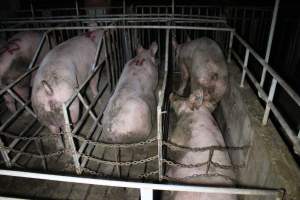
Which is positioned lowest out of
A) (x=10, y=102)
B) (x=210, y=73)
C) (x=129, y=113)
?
(x=10, y=102)

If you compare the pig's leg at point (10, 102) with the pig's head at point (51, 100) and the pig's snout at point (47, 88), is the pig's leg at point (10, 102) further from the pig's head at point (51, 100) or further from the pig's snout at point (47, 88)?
the pig's snout at point (47, 88)

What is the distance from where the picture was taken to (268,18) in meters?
6.69

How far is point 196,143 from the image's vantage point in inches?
147

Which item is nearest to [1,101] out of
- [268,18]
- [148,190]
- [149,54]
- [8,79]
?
[8,79]

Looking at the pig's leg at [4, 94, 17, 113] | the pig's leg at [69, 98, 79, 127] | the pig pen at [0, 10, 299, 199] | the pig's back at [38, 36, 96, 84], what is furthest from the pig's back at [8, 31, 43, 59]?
the pig's leg at [69, 98, 79, 127]

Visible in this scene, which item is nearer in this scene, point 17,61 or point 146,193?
point 146,193

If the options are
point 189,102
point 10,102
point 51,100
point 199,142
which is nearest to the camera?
point 199,142

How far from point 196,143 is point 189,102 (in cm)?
80

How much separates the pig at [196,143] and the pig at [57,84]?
1.71m

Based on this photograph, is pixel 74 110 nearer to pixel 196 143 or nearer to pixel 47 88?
pixel 47 88

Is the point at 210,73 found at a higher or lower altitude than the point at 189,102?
higher

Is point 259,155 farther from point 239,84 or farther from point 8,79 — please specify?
point 8,79

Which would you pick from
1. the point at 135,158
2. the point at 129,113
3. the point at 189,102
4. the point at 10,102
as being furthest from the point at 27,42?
the point at 189,102

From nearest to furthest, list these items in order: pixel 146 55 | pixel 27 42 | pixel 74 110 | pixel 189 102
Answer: pixel 189 102 → pixel 74 110 → pixel 146 55 → pixel 27 42
